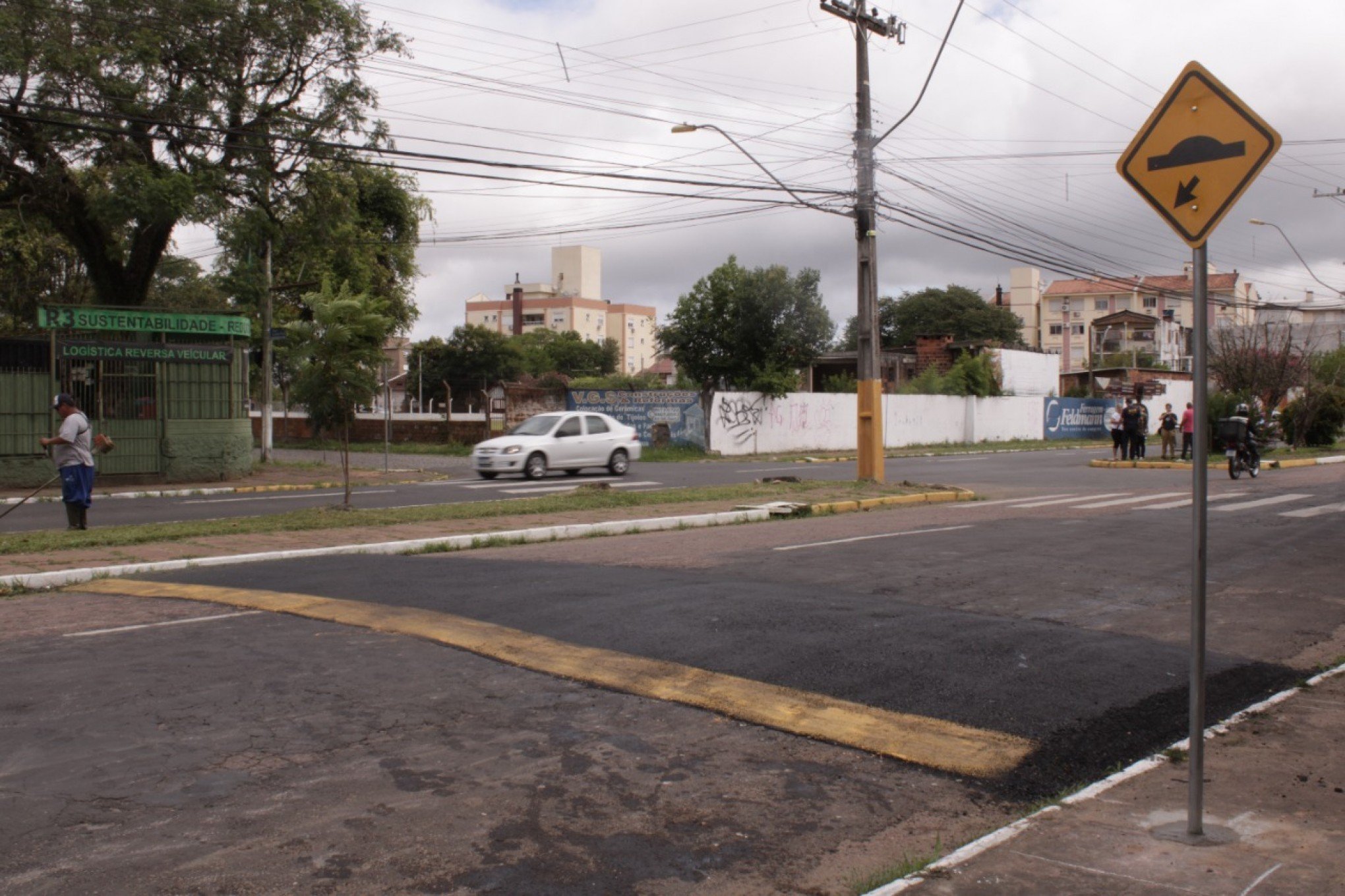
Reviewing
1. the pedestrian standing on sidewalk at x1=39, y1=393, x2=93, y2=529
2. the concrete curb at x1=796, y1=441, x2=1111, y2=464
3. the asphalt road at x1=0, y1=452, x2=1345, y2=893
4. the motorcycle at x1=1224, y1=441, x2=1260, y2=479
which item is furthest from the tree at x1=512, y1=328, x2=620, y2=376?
the asphalt road at x1=0, y1=452, x2=1345, y2=893

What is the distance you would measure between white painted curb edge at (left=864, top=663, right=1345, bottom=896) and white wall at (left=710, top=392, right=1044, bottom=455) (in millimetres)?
31969

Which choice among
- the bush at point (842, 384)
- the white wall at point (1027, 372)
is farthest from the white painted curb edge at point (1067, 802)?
the white wall at point (1027, 372)

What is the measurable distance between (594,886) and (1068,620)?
17.7 feet

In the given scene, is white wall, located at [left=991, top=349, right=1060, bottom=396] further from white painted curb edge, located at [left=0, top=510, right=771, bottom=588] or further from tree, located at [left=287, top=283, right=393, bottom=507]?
tree, located at [left=287, top=283, right=393, bottom=507]

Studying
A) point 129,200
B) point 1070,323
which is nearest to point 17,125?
point 129,200

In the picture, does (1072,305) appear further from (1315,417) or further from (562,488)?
(562,488)

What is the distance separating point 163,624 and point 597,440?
18.2 meters

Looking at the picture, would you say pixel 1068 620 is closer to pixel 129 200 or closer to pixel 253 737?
pixel 253 737

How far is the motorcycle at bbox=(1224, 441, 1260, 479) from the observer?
2409 cm

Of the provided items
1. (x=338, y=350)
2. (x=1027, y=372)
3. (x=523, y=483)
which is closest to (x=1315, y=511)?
(x=338, y=350)

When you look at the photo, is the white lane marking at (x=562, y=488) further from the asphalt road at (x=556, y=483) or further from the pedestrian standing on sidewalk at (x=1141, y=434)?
the pedestrian standing on sidewalk at (x=1141, y=434)

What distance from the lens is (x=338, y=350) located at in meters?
15.9

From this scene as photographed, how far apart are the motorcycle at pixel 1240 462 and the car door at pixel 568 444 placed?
14175 mm

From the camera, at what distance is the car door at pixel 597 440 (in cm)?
2620
